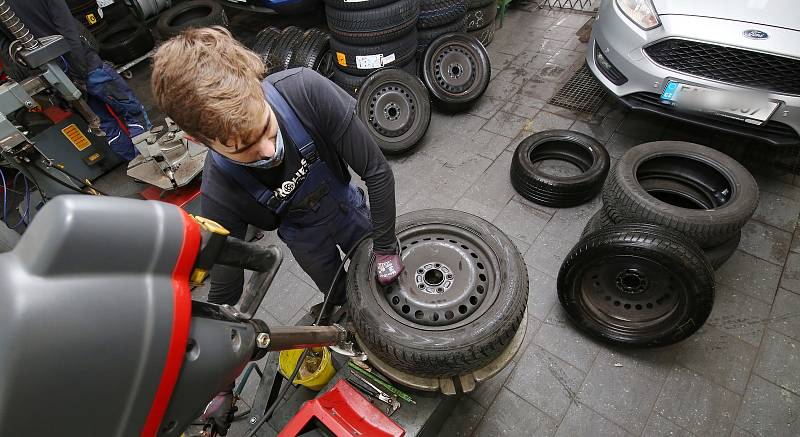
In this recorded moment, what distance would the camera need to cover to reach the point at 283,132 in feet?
4.62

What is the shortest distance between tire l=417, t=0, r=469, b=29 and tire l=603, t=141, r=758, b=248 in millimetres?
2301

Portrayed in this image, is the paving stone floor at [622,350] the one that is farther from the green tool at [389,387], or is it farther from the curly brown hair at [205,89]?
the curly brown hair at [205,89]

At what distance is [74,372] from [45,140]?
156 inches

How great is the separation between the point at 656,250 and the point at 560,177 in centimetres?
113

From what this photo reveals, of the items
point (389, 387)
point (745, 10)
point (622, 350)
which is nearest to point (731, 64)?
point (745, 10)

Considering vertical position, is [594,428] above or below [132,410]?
below

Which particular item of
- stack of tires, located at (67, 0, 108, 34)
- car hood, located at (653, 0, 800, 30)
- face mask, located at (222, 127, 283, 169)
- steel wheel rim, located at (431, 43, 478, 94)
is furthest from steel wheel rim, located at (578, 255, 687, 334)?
stack of tires, located at (67, 0, 108, 34)

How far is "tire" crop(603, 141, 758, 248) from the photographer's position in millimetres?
2121

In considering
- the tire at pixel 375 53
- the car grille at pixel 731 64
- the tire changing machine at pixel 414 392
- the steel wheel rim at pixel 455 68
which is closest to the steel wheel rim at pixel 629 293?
the tire changing machine at pixel 414 392

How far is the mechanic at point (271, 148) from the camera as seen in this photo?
1.10m

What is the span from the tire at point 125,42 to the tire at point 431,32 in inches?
139

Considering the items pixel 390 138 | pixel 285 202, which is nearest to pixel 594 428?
pixel 285 202

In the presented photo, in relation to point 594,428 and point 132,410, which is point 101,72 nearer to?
point 132,410

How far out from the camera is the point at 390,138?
11.5 feet
